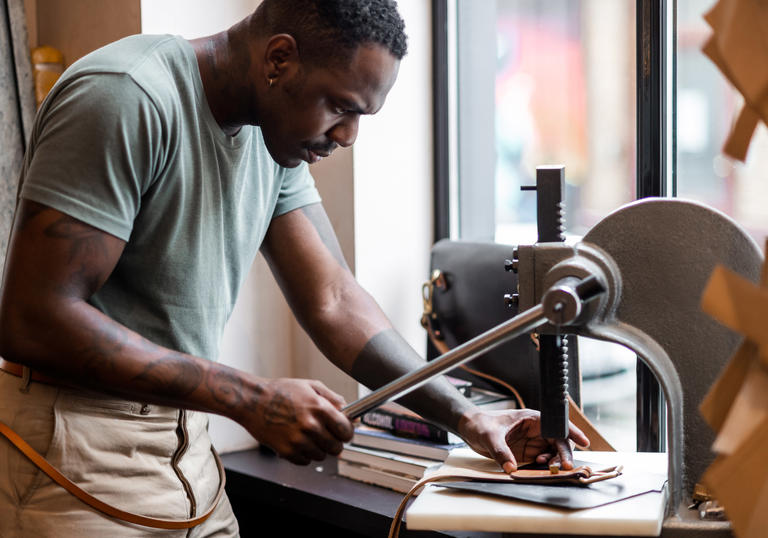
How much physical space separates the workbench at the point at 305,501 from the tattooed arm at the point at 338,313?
225mm

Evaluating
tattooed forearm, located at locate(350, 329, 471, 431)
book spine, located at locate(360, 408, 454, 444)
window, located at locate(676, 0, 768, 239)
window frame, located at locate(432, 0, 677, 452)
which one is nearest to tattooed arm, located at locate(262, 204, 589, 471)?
tattooed forearm, located at locate(350, 329, 471, 431)

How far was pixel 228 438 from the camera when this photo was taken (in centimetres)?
195

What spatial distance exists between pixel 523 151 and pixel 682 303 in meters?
1.00

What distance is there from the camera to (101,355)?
1.04 metres

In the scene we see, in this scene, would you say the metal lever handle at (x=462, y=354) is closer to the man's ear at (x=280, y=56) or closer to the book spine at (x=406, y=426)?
the man's ear at (x=280, y=56)

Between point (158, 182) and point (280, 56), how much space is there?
0.22 m

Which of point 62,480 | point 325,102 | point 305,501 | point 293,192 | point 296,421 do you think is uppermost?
point 325,102

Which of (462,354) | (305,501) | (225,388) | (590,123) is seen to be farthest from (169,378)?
(590,123)

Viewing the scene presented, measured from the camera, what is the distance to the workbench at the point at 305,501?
152 centimetres

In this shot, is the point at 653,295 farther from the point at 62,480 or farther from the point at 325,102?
the point at 62,480

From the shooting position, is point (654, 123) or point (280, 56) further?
point (654, 123)

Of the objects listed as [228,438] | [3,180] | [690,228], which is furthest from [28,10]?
[690,228]

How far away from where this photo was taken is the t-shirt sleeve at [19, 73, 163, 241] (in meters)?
1.04

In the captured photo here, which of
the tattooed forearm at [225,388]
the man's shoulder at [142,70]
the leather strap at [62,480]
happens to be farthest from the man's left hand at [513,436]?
the man's shoulder at [142,70]
